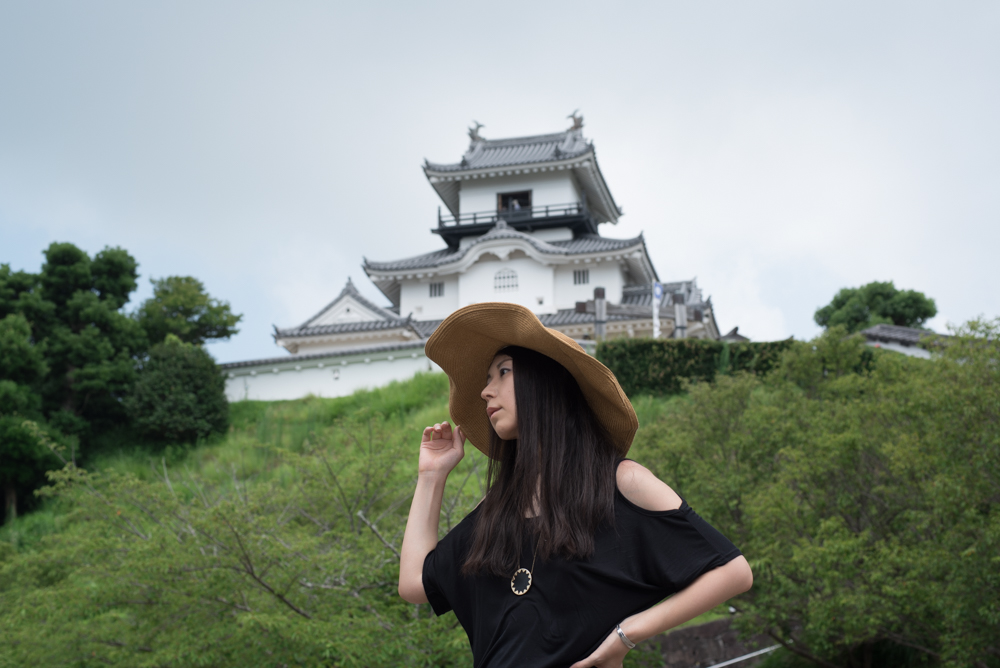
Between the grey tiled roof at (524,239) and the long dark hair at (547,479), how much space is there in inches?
793

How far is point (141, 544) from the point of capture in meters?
6.07

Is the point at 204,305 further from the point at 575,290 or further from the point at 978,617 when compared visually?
the point at 978,617

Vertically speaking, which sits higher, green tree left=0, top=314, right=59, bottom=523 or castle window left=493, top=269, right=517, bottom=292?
castle window left=493, top=269, right=517, bottom=292

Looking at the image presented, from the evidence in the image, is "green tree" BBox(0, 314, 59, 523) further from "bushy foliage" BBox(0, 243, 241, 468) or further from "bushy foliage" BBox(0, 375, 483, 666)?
"bushy foliage" BBox(0, 375, 483, 666)

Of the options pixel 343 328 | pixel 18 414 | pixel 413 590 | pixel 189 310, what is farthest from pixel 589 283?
pixel 413 590

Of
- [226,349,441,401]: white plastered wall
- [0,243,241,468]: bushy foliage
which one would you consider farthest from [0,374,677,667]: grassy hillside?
[226,349,441,401]: white plastered wall

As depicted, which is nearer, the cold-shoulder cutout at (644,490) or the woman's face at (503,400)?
the cold-shoulder cutout at (644,490)

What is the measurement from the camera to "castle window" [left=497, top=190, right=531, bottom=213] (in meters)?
25.5

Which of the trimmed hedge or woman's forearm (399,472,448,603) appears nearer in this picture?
woman's forearm (399,472,448,603)

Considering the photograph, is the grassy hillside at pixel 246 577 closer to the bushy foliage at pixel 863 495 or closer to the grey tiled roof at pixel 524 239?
the bushy foliage at pixel 863 495

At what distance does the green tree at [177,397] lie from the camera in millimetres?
15359

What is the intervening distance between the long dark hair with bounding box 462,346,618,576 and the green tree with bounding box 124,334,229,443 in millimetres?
14685

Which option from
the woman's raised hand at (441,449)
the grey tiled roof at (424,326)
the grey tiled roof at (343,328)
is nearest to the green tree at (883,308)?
the grey tiled roof at (424,326)

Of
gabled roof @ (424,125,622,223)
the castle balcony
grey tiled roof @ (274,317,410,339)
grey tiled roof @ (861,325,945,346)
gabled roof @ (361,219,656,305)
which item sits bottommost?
grey tiled roof @ (861,325,945,346)
